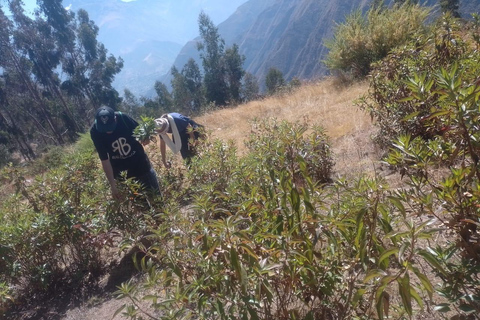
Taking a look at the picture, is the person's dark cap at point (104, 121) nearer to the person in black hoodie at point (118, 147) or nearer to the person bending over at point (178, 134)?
the person in black hoodie at point (118, 147)

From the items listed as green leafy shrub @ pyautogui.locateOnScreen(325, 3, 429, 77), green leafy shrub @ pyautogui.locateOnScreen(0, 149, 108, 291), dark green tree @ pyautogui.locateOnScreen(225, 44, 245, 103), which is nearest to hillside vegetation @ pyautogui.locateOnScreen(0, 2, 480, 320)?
green leafy shrub @ pyautogui.locateOnScreen(0, 149, 108, 291)

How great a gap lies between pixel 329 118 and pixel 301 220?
640 centimetres

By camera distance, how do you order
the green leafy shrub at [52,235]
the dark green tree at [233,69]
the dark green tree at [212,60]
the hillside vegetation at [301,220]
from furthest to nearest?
the dark green tree at [233,69] → the dark green tree at [212,60] → the green leafy shrub at [52,235] → the hillside vegetation at [301,220]

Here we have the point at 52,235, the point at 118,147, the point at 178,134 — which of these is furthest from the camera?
the point at 178,134

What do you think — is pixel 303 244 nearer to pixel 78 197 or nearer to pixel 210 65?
pixel 78 197

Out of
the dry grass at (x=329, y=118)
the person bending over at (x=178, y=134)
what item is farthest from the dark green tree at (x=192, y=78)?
the person bending over at (x=178, y=134)

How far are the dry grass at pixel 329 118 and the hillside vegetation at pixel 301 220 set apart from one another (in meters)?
0.06

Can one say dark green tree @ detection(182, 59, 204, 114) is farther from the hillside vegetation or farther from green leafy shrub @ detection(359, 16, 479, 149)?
green leafy shrub @ detection(359, 16, 479, 149)

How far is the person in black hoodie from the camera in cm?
349

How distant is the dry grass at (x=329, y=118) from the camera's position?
452cm

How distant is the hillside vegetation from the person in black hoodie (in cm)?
26

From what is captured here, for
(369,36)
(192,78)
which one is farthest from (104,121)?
(192,78)

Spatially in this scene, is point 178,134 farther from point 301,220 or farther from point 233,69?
point 233,69

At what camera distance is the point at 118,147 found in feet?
12.0
